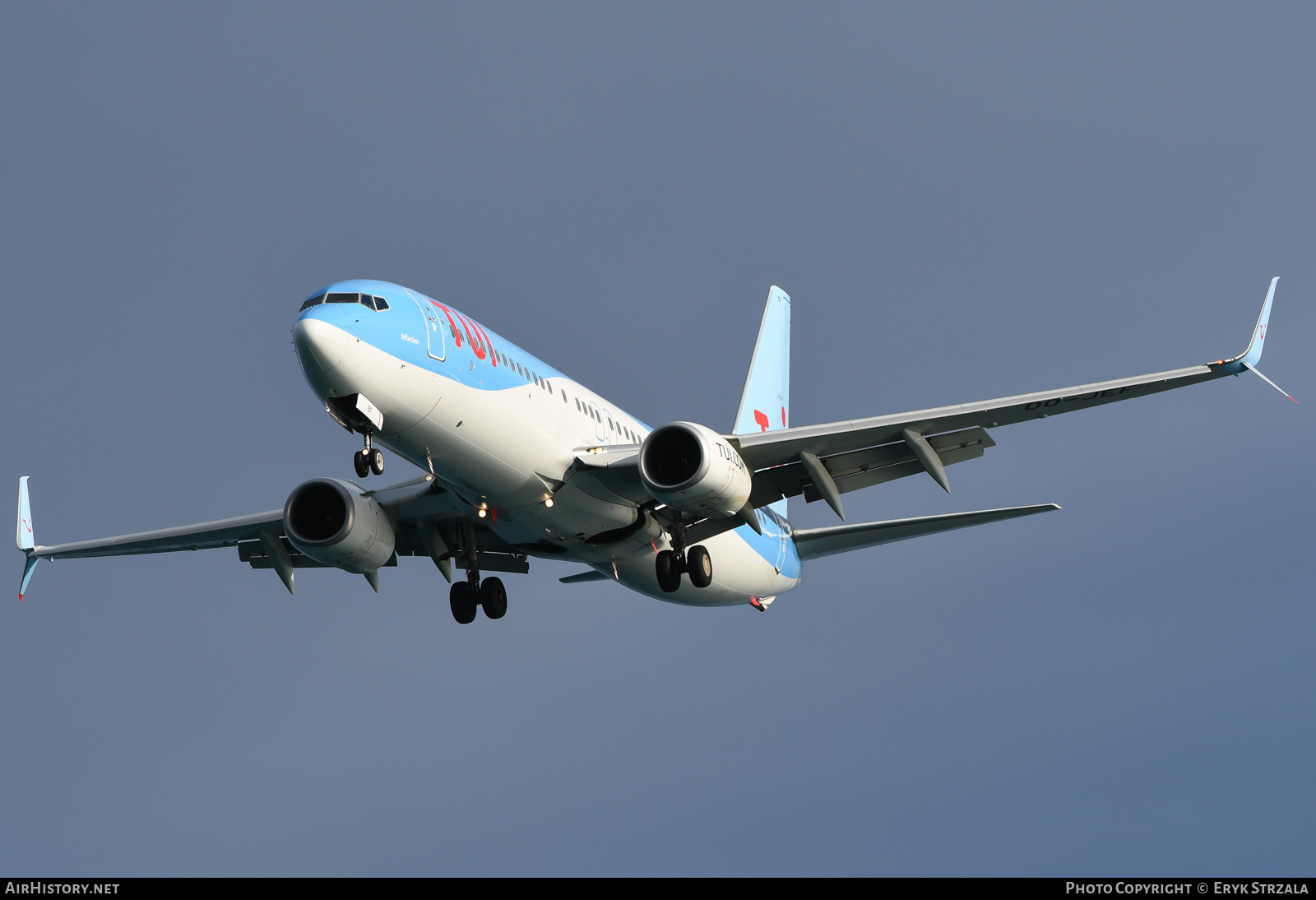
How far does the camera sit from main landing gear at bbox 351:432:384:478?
2270 cm

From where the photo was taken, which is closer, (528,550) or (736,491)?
(736,491)

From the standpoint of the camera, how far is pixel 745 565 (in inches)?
1261

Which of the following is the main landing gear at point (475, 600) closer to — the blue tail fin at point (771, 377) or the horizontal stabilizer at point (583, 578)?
the horizontal stabilizer at point (583, 578)

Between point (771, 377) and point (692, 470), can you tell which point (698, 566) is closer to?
point (692, 470)

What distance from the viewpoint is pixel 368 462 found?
22.8 meters

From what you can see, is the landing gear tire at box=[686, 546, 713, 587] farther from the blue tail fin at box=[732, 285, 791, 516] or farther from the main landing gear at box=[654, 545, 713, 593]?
the blue tail fin at box=[732, 285, 791, 516]

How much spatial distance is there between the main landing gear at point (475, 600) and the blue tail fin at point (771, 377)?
34.0 ft

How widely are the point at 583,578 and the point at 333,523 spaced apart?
725cm

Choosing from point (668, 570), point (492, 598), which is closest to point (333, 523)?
point (492, 598)
